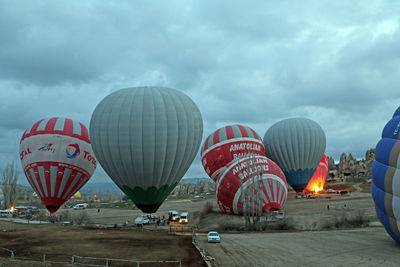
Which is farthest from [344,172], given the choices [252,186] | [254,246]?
[254,246]

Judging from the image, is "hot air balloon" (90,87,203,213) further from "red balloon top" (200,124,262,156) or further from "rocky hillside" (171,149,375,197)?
"rocky hillside" (171,149,375,197)

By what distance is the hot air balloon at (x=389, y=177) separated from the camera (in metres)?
16.0

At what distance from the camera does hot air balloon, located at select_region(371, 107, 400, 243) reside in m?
16.0

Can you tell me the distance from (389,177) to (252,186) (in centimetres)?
1504

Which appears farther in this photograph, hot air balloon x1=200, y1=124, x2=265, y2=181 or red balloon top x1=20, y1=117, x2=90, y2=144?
hot air balloon x1=200, y1=124, x2=265, y2=181

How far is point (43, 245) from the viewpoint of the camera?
69.4 ft

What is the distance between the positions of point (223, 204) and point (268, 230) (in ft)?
21.5

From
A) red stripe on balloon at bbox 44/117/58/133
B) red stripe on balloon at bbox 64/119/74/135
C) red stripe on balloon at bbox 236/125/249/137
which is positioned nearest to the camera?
red stripe on balloon at bbox 44/117/58/133

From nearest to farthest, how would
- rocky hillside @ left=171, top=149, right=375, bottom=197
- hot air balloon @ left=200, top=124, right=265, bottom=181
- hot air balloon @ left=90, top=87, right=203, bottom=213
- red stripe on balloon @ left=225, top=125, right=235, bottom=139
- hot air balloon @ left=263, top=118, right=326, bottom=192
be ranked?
1. hot air balloon @ left=90, top=87, right=203, bottom=213
2. hot air balloon @ left=200, top=124, right=265, bottom=181
3. red stripe on balloon @ left=225, top=125, right=235, bottom=139
4. hot air balloon @ left=263, top=118, right=326, bottom=192
5. rocky hillside @ left=171, top=149, right=375, bottom=197

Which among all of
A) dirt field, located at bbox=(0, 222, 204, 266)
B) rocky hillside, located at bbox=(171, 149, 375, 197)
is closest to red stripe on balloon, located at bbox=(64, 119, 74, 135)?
dirt field, located at bbox=(0, 222, 204, 266)

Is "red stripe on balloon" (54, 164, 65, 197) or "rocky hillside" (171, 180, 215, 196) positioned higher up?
"red stripe on balloon" (54, 164, 65, 197)

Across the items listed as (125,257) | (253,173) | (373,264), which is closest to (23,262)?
(125,257)

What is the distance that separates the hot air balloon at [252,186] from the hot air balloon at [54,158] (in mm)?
16257

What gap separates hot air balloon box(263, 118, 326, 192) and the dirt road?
85.8ft
